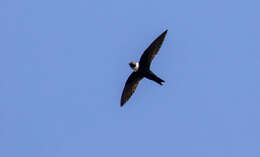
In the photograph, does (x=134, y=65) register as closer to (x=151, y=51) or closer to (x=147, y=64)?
(x=147, y=64)

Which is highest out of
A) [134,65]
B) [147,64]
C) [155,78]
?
[134,65]

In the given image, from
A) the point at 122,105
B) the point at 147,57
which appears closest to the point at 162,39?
the point at 147,57

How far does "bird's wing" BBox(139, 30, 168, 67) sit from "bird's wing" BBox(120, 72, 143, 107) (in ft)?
4.04

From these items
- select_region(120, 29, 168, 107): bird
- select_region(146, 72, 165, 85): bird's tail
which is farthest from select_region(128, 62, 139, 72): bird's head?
select_region(146, 72, 165, 85): bird's tail

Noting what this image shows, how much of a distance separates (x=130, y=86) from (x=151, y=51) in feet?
8.39

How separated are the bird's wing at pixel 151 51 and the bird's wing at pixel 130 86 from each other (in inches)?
48.4

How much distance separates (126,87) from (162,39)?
3.46 m

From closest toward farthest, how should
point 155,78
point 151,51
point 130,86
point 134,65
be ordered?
point 155,78 → point 151,51 → point 134,65 → point 130,86

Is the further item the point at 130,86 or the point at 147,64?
the point at 130,86

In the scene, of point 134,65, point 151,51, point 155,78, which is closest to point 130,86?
point 134,65

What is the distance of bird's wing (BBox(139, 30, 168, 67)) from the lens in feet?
147

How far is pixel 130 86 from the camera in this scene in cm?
4659

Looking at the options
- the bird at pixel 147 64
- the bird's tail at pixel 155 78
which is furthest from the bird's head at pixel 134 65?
the bird's tail at pixel 155 78

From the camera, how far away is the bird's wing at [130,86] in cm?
4638
